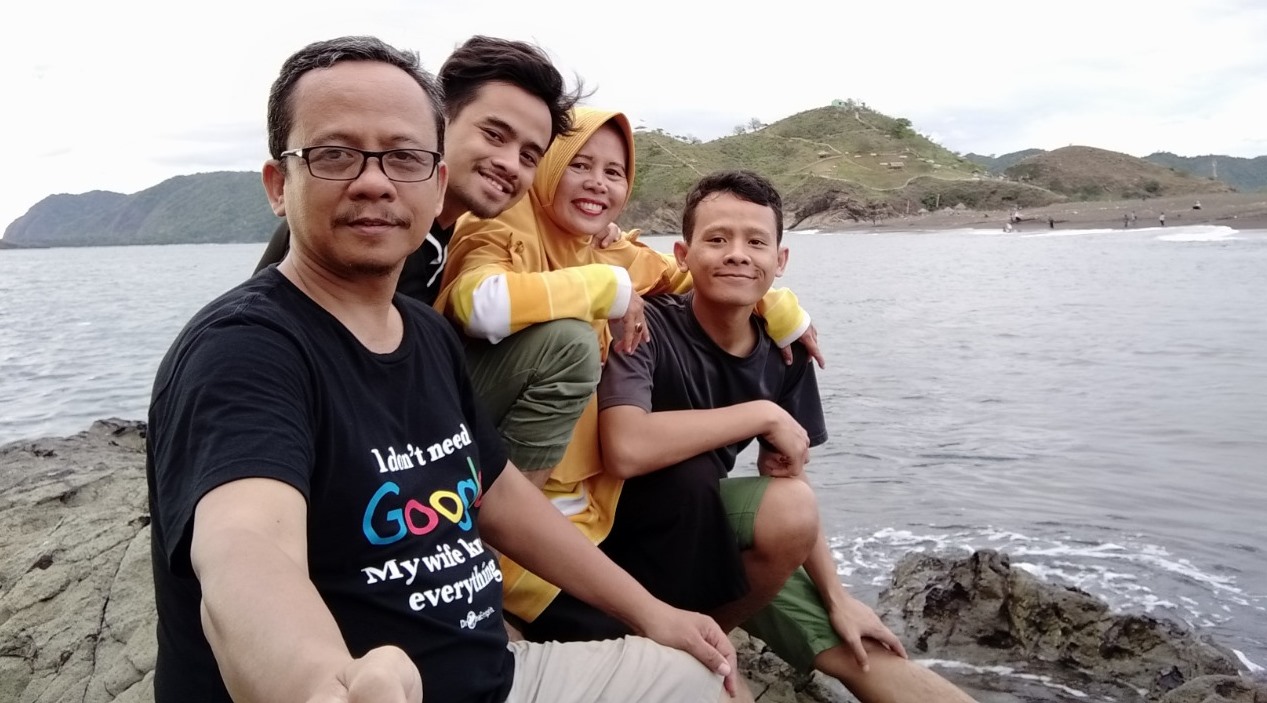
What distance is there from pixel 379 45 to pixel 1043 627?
374 cm

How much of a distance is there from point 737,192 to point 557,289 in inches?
35.9

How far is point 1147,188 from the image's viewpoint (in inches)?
3167

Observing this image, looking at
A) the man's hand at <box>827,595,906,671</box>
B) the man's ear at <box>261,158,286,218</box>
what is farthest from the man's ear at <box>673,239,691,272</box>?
the man's ear at <box>261,158,286,218</box>

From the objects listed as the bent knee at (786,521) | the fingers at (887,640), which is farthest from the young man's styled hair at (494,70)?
the fingers at (887,640)

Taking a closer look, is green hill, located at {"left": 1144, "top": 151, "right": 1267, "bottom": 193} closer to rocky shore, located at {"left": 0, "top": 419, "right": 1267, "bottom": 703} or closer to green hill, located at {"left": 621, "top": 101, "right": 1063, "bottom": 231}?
green hill, located at {"left": 621, "top": 101, "right": 1063, "bottom": 231}

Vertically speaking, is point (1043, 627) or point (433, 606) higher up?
point (433, 606)

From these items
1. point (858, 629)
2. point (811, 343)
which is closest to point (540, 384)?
point (811, 343)

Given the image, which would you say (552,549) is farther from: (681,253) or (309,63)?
(681,253)

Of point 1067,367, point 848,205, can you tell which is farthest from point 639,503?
point 848,205

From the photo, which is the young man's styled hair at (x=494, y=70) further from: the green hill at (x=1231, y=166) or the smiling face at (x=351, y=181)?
the green hill at (x=1231, y=166)

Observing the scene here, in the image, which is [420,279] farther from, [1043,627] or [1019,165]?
[1019,165]

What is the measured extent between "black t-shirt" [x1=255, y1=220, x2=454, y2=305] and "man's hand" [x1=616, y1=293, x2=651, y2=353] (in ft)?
1.84

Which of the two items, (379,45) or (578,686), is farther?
(578,686)

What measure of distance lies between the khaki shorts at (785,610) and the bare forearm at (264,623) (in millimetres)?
1773
